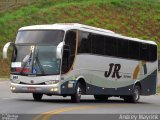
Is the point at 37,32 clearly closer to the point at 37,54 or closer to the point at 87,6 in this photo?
the point at 37,54

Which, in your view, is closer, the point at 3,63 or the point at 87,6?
the point at 3,63

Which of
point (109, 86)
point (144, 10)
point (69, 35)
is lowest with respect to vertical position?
point (109, 86)

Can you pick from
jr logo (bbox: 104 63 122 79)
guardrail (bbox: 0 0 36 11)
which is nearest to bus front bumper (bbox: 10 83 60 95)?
jr logo (bbox: 104 63 122 79)

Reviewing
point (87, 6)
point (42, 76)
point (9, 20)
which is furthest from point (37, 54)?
point (87, 6)

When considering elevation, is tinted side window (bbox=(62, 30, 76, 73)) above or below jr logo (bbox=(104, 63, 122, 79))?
above

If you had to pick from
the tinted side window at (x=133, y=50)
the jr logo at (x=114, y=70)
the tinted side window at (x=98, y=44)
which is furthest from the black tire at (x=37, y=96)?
the tinted side window at (x=133, y=50)

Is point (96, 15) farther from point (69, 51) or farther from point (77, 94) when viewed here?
point (69, 51)

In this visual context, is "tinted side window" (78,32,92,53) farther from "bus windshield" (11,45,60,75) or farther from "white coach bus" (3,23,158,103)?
"bus windshield" (11,45,60,75)

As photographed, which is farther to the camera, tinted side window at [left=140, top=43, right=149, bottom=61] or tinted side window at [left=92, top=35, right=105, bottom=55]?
tinted side window at [left=140, top=43, right=149, bottom=61]

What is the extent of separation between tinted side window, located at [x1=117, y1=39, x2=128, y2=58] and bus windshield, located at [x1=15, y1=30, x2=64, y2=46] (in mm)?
4989

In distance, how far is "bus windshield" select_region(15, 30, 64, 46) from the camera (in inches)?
1074

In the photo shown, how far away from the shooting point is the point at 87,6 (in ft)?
235

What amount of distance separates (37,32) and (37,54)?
1.10 m

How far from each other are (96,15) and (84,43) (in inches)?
1648
